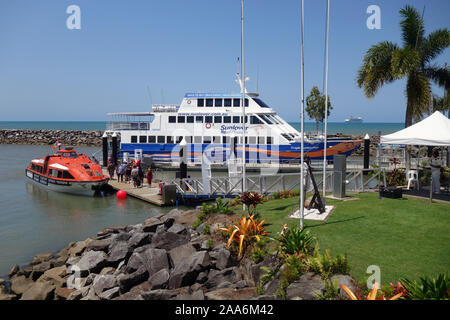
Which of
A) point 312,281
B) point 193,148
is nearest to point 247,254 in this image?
point 312,281

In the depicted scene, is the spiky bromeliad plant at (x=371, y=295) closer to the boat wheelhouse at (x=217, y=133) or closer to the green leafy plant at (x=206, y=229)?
the green leafy plant at (x=206, y=229)

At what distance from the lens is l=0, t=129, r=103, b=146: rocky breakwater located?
7612cm

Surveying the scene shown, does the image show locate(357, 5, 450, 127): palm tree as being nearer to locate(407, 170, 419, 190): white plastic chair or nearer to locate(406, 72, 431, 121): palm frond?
locate(406, 72, 431, 121): palm frond

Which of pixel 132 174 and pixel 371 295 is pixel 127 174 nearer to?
pixel 132 174

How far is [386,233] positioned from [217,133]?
1040 inches

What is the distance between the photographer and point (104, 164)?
117ft

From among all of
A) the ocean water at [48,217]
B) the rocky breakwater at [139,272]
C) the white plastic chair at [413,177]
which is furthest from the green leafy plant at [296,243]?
the ocean water at [48,217]

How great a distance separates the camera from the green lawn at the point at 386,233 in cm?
732

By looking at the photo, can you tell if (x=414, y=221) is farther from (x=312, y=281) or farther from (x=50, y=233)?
(x=50, y=233)

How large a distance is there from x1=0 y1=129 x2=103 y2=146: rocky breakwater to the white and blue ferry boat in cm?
4246

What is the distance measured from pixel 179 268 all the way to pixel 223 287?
1.43 m

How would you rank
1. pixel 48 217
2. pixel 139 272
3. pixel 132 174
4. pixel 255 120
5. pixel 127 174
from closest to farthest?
pixel 139 272, pixel 48 217, pixel 132 174, pixel 127 174, pixel 255 120

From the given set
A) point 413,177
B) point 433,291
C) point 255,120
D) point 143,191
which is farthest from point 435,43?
point 143,191

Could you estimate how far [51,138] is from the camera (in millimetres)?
77812
